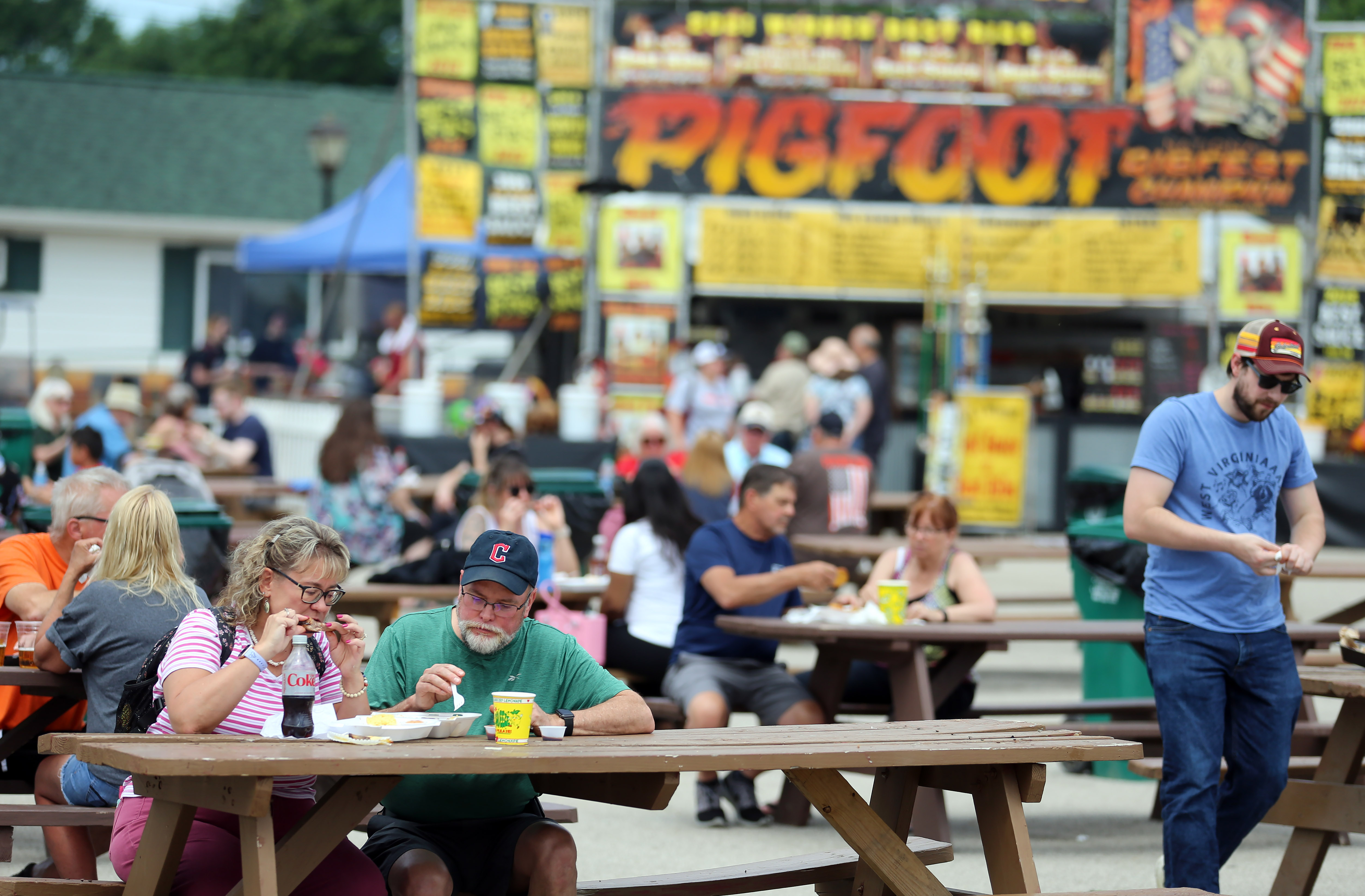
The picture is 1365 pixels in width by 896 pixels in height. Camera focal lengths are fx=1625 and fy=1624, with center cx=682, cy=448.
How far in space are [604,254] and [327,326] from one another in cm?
331

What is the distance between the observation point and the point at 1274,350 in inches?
181

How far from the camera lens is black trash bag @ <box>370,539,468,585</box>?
7.29 metres

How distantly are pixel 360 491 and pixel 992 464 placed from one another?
7156mm

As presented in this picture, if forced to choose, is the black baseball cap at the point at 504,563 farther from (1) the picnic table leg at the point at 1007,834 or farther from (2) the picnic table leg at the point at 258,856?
(1) the picnic table leg at the point at 1007,834

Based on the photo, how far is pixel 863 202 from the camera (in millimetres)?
16406

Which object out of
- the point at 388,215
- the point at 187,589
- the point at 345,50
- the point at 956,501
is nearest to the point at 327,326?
the point at 388,215

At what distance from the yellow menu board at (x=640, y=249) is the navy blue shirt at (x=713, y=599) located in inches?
385

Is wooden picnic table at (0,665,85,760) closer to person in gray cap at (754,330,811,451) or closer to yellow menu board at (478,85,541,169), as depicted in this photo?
person in gray cap at (754,330,811,451)

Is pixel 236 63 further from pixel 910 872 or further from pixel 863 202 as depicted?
pixel 910 872

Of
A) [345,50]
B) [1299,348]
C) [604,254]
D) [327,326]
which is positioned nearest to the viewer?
[1299,348]

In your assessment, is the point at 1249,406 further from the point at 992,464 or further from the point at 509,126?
the point at 509,126

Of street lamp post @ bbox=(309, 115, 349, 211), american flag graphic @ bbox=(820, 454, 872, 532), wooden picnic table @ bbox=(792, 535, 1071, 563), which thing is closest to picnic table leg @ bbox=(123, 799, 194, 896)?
wooden picnic table @ bbox=(792, 535, 1071, 563)

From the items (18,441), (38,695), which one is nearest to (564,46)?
(18,441)

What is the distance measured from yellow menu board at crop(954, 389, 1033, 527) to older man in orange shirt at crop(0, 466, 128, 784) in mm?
10720
